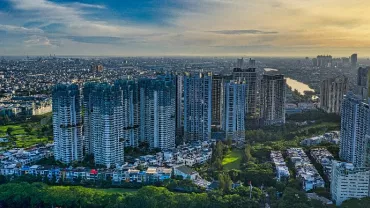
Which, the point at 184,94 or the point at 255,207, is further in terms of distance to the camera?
the point at 184,94

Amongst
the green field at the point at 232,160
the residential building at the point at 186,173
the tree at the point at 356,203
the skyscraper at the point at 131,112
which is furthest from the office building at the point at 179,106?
the tree at the point at 356,203

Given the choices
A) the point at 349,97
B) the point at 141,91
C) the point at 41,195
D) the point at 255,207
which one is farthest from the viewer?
the point at 141,91

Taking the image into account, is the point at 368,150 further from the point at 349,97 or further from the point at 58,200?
the point at 58,200

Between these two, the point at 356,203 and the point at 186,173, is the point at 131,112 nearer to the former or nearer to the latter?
the point at 186,173

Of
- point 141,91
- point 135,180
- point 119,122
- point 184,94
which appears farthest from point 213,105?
point 135,180

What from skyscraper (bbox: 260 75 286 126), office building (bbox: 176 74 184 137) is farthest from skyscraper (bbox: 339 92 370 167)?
office building (bbox: 176 74 184 137)
